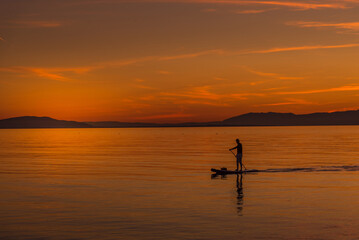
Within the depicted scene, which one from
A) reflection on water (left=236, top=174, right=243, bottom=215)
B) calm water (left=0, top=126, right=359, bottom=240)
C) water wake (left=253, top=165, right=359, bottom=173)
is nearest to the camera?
calm water (left=0, top=126, right=359, bottom=240)

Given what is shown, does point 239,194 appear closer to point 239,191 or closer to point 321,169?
point 239,191

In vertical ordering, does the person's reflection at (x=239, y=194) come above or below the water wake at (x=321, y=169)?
below

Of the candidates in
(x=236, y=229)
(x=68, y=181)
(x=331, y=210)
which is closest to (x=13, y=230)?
(x=236, y=229)

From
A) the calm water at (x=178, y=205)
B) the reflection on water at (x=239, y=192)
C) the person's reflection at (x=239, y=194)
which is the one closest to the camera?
the calm water at (x=178, y=205)

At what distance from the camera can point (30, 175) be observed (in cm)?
4216

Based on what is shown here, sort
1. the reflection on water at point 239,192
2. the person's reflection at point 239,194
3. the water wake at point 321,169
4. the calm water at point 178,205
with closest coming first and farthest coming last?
the calm water at point 178,205 < the person's reflection at point 239,194 < the reflection on water at point 239,192 < the water wake at point 321,169

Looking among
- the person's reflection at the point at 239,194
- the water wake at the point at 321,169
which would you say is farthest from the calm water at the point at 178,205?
the water wake at the point at 321,169

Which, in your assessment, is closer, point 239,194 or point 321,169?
point 239,194

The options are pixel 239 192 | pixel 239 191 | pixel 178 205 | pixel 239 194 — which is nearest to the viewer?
pixel 178 205

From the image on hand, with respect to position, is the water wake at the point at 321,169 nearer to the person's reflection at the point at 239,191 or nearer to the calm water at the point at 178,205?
the calm water at the point at 178,205

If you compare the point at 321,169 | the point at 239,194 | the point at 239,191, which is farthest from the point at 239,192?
the point at 321,169

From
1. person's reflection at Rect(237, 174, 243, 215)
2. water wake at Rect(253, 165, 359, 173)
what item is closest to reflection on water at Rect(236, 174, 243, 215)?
person's reflection at Rect(237, 174, 243, 215)

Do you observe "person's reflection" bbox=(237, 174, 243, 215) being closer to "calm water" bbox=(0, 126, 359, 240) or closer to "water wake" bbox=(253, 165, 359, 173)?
"calm water" bbox=(0, 126, 359, 240)

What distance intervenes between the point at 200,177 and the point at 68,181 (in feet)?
33.6
